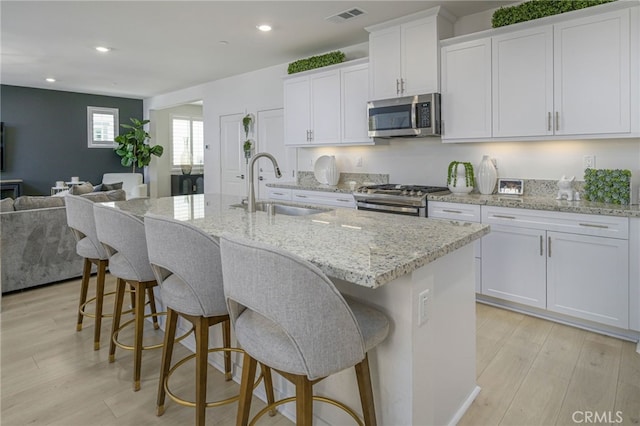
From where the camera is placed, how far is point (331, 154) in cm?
522

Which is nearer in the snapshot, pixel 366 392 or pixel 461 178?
pixel 366 392

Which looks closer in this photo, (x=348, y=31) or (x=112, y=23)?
(x=112, y=23)

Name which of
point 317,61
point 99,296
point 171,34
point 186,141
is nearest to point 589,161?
point 317,61

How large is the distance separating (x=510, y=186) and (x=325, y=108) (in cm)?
225

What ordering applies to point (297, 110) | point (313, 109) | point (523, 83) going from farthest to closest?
→ point (297, 110) → point (313, 109) → point (523, 83)

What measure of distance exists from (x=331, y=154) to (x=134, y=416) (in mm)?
3869

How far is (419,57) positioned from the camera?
3762mm

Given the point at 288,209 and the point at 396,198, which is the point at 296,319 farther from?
the point at 396,198

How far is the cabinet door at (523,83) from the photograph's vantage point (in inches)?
123

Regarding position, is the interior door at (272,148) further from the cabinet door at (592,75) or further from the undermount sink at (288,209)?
the cabinet door at (592,75)

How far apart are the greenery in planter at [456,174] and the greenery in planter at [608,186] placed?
900mm

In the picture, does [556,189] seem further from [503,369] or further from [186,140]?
[186,140]

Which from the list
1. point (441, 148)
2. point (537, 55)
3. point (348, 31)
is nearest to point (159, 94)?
point (348, 31)

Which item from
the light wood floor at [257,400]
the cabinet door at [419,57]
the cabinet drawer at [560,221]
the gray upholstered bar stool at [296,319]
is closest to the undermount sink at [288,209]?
the light wood floor at [257,400]
